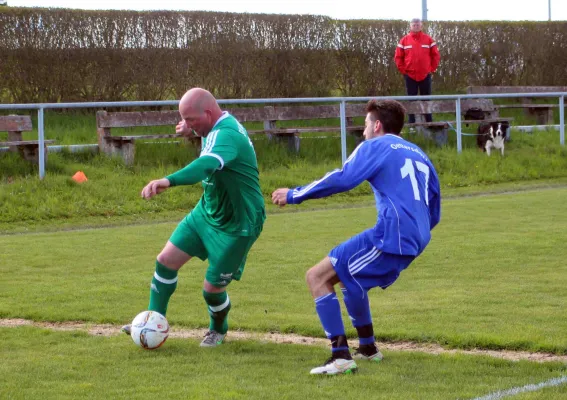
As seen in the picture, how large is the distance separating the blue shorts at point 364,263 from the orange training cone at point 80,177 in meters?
10.3

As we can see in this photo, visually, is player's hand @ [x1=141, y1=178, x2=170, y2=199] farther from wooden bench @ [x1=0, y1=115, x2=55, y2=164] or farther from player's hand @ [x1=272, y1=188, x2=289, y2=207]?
wooden bench @ [x1=0, y1=115, x2=55, y2=164]

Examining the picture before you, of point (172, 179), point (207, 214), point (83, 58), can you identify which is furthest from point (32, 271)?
point (83, 58)

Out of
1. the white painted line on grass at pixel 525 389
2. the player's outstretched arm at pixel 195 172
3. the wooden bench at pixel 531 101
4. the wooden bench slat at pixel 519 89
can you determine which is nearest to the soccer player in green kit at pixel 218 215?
the player's outstretched arm at pixel 195 172

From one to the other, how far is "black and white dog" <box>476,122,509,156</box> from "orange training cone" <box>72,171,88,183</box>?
313 inches

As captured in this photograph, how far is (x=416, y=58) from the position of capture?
786 inches

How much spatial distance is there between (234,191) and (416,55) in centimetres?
1367

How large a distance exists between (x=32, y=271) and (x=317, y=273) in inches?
196

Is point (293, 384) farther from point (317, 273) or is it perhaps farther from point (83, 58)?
point (83, 58)

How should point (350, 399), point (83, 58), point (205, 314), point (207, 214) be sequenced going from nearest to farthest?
point (350, 399), point (207, 214), point (205, 314), point (83, 58)

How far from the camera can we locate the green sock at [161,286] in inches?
276

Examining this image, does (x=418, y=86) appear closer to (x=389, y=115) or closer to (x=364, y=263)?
(x=389, y=115)

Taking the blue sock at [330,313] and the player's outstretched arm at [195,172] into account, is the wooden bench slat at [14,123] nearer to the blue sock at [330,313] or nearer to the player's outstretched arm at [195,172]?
the player's outstretched arm at [195,172]

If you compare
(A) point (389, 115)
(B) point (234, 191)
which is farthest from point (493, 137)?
(A) point (389, 115)

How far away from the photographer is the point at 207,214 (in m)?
6.95
